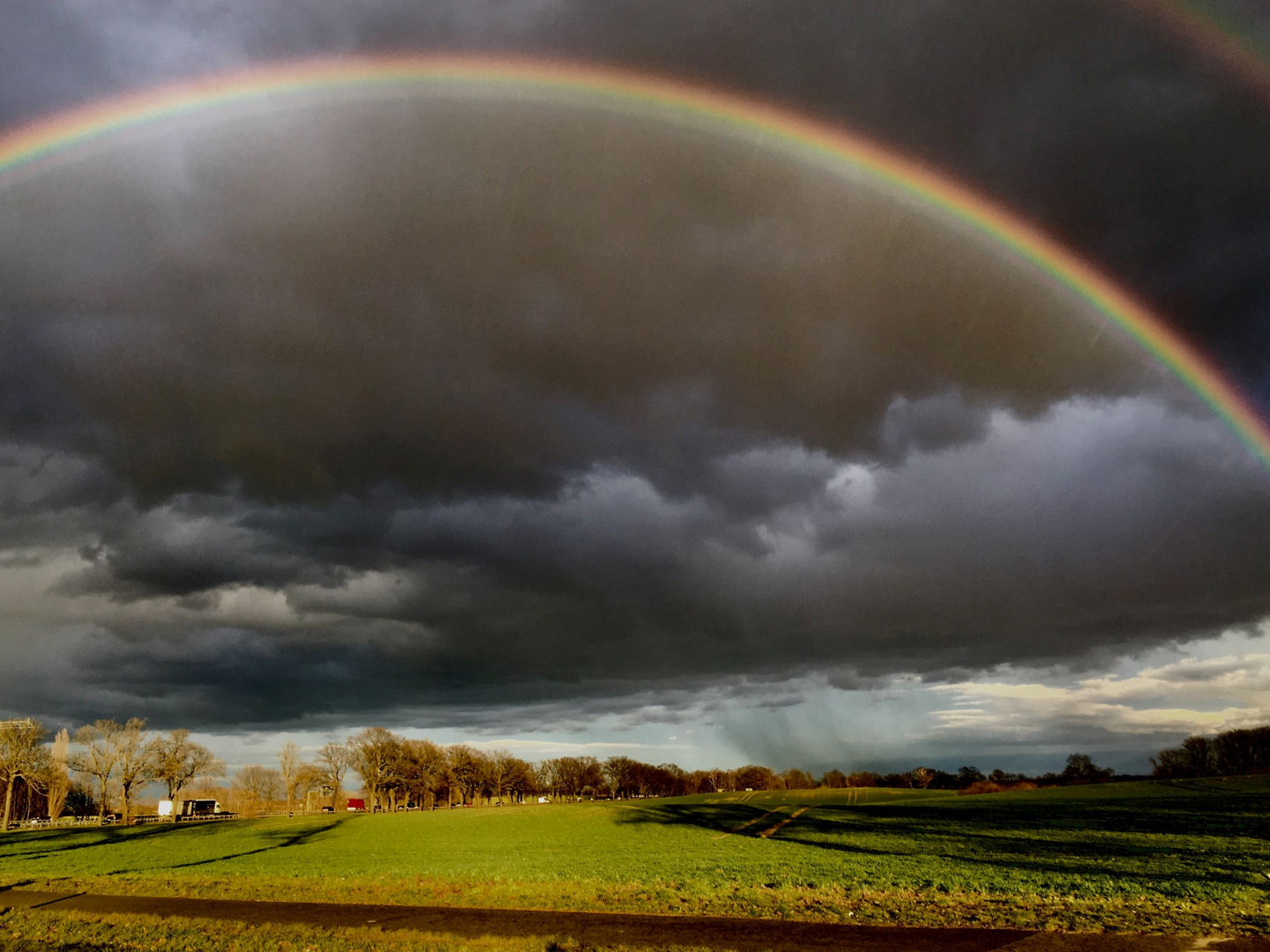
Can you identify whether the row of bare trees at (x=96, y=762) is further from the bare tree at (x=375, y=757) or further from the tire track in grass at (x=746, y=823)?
the tire track in grass at (x=746, y=823)

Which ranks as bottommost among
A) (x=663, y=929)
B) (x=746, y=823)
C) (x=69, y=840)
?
(x=746, y=823)

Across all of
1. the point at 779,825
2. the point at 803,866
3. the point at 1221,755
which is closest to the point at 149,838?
the point at 779,825

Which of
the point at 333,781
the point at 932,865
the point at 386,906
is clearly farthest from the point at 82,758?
the point at 932,865

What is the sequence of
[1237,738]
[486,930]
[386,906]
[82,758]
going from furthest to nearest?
1. [1237,738]
2. [82,758]
3. [386,906]
4. [486,930]

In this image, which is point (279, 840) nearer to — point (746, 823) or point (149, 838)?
point (149, 838)

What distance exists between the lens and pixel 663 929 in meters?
22.5

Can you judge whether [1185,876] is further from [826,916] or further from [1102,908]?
[826,916]

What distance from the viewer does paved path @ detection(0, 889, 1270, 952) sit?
64.1ft

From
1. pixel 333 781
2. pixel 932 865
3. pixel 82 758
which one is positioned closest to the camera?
pixel 932 865

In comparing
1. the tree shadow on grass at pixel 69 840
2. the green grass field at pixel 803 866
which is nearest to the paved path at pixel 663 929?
the green grass field at pixel 803 866

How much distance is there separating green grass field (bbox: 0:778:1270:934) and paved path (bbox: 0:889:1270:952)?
1.50 m

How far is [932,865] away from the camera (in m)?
35.5

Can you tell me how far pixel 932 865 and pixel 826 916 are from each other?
47.8 feet

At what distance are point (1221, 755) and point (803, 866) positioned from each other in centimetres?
15193
